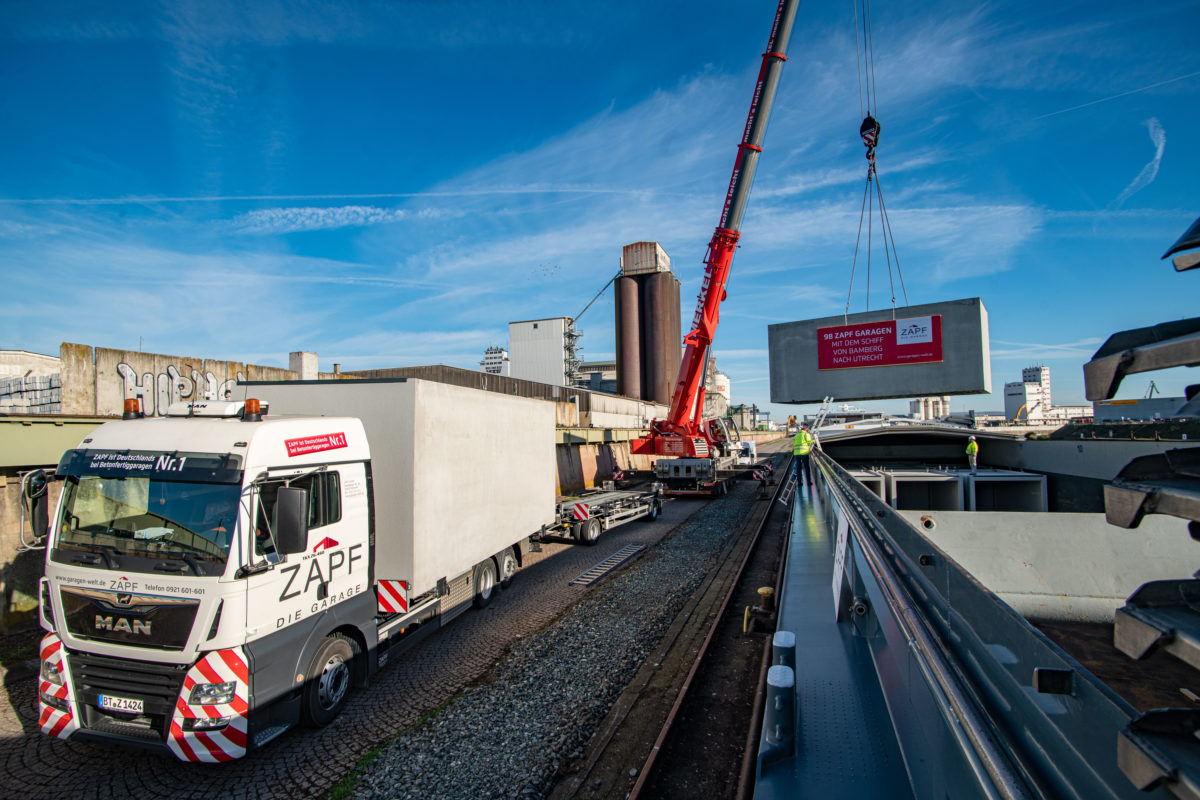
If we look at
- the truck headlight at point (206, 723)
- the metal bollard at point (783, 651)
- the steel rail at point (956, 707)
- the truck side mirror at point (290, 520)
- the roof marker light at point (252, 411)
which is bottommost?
the truck headlight at point (206, 723)

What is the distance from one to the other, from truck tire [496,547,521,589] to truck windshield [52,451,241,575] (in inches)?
213

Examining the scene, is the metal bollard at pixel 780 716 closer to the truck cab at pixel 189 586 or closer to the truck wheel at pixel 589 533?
the truck cab at pixel 189 586

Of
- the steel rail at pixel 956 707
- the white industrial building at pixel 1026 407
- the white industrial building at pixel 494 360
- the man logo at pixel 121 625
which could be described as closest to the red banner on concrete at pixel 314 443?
the man logo at pixel 121 625

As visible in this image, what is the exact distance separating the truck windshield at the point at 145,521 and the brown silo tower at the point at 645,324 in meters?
44.1

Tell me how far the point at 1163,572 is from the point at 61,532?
1638cm

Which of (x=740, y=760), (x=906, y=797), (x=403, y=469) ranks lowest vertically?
(x=740, y=760)

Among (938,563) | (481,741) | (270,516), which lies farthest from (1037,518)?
(270,516)

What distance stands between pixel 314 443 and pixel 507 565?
17.1 ft

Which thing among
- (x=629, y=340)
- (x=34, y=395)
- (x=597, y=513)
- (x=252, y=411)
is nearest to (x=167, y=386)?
(x=34, y=395)

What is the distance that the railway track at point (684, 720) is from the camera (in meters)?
5.00

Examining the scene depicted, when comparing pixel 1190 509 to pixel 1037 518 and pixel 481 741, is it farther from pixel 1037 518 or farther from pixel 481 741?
pixel 1037 518

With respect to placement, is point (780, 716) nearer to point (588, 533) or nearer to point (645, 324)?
point (588, 533)

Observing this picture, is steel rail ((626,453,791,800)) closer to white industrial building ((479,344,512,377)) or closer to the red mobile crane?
the red mobile crane

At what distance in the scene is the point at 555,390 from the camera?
33.9 metres
